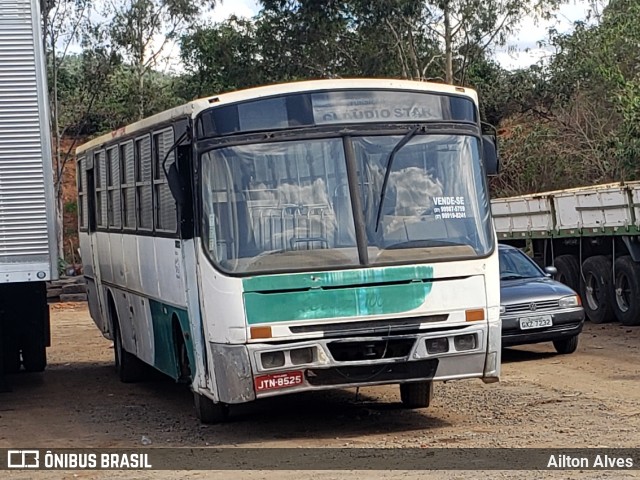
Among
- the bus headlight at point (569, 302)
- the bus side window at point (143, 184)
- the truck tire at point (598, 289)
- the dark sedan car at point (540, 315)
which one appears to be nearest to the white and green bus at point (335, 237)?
the bus side window at point (143, 184)

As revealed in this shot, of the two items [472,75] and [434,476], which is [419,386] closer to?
[434,476]

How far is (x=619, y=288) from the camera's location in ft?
63.9

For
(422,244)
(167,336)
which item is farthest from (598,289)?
(422,244)

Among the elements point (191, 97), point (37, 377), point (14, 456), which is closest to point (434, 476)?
point (14, 456)

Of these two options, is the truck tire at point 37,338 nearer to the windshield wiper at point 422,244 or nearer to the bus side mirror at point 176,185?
the bus side mirror at point 176,185

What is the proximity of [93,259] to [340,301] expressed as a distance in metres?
7.71

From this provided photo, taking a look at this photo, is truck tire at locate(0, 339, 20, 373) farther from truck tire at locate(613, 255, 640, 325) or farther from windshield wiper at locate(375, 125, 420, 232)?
truck tire at locate(613, 255, 640, 325)

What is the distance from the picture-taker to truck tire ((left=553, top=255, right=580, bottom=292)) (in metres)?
21.1

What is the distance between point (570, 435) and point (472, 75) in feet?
123

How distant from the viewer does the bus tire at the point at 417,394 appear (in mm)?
A: 11023

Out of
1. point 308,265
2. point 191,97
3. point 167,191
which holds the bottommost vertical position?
point 308,265

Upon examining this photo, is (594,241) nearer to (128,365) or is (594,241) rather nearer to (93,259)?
(93,259)

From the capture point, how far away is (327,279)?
31.3ft

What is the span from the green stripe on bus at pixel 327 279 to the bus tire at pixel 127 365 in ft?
18.6
